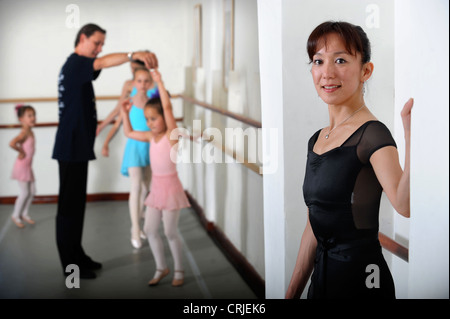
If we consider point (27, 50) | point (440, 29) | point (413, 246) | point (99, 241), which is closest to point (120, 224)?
point (99, 241)

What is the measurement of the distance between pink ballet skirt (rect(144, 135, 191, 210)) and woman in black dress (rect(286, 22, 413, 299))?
2.04 ft

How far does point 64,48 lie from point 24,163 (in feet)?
1.12

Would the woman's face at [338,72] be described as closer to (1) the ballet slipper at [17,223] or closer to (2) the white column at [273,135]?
(2) the white column at [273,135]

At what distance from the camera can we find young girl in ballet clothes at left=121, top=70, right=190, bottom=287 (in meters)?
1.42

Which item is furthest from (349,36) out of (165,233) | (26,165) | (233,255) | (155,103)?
(233,255)

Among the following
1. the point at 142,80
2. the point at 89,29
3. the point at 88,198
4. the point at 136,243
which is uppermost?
the point at 89,29

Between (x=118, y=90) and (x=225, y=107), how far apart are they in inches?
20.4

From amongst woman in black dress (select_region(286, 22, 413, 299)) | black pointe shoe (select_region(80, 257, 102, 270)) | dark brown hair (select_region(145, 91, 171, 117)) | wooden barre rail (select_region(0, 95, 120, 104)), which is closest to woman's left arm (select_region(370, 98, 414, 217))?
woman in black dress (select_region(286, 22, 413, 299))

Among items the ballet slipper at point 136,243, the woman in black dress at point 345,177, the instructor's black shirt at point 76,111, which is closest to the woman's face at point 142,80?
the instructor's black shirt at point 76,111

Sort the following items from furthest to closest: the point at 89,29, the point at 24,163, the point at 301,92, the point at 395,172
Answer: the point at 24,163 → the point at 89,29 → the point at 301,92 → the point at 395,172

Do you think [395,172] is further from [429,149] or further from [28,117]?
[28,117]

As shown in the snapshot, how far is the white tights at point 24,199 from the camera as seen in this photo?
1.47 m

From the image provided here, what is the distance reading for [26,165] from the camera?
4.87 ft

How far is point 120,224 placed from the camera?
155cm
